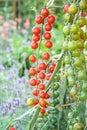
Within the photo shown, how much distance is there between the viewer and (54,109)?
163 centimetres

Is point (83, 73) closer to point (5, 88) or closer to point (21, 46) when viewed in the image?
point (5, 88)

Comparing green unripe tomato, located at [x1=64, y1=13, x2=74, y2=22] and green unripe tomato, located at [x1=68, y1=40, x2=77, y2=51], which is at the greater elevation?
green unripe tomato, located at [x1=64, y1=13, x2=74, y2=22]

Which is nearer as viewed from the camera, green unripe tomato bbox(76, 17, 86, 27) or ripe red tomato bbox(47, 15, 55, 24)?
green unripe tomato bbox(76, 17, 86, 27)

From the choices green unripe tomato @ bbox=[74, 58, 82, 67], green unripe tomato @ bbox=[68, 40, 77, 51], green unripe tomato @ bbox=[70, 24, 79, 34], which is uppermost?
green unripe tomato @ bbox=[70, 24, 79, 34]

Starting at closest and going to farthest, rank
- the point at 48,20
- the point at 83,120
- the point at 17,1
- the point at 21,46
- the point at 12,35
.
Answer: the point at 48,20
the point at 83,120
the point at 21,46
the point at 12,35
the point at 17,1

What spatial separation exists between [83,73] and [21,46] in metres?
3.32

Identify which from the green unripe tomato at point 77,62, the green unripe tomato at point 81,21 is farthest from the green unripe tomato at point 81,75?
the green unripe tomato at point 81,21

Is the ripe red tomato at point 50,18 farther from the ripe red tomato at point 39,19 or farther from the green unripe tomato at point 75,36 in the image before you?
the green unripe tomato at point 75,36

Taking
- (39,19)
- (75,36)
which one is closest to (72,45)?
(75,36)

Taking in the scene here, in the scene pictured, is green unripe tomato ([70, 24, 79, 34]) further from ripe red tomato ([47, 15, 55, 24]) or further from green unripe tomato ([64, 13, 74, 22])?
ripe red tomato ([47, 15, 55, 24])

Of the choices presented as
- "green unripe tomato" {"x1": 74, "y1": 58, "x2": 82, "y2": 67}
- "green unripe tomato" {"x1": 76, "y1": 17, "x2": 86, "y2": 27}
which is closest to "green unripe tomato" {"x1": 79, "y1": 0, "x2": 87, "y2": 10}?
"green unripe tomato" {"x1": 76, "y1": 17, "x2": 86, "y2": 27}

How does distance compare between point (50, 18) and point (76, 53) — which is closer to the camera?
point (76, 53)

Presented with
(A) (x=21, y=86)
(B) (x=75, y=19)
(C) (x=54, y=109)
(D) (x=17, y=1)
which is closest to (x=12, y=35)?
(D) (x=17, y=1)

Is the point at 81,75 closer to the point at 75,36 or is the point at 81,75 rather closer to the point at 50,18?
the point at 75,36
